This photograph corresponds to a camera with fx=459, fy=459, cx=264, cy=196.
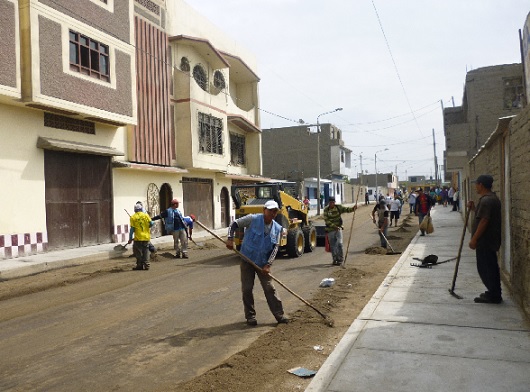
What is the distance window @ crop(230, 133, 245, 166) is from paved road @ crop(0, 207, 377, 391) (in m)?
18.1

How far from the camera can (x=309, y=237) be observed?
14484mm

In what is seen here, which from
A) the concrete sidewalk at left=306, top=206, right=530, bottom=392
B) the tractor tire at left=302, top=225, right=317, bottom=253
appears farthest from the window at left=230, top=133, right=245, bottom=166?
the concrete sidewalk at left=306, top=206, right=530, bottom=392

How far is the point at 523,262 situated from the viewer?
5.91 m

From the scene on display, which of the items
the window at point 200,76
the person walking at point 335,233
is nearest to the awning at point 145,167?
the window at point 200,76

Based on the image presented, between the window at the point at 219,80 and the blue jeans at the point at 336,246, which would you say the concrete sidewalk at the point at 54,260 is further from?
the window at the point at 219,80

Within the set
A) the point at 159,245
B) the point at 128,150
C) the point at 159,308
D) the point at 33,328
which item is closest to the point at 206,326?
the point at 159,308

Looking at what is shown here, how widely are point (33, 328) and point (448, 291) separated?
6.19 m

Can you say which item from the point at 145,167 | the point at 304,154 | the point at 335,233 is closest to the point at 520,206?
the point at 335,233

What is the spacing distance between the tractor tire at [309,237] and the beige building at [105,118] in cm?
772

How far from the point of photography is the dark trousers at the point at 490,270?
20.7 feet

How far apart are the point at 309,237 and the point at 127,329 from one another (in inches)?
355

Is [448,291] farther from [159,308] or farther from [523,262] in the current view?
[159,308]

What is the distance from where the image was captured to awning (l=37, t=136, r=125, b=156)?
1454 cm

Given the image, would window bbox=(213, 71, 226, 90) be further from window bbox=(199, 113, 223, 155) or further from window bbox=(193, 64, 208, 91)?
window bbox=(199, 113, 223, 155)
